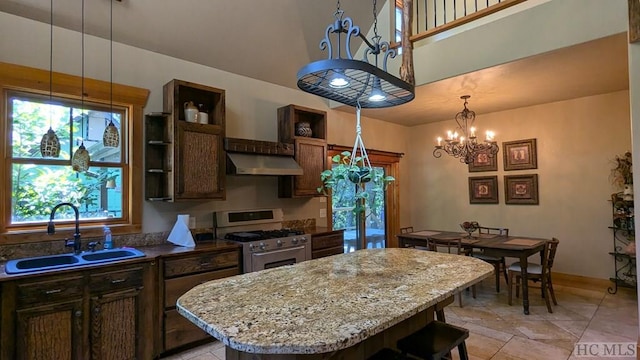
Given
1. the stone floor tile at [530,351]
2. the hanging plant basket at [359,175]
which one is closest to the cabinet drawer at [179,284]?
the hanging plant basket at [359,175]

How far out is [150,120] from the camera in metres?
3.37

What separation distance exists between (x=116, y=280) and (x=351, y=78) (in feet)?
7.57

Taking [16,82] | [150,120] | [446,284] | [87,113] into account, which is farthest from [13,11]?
[446,284]

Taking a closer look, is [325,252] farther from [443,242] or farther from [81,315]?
[81,315]

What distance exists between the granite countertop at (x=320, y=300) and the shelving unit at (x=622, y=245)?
3.36m

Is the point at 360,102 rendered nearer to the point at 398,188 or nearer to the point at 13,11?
the point at 13,11

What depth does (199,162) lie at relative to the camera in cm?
334

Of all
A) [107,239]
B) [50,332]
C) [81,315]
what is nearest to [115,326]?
[81,315]

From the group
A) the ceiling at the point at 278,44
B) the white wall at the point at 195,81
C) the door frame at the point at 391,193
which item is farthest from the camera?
the door frame at the point at 391,193

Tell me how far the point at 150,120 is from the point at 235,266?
1.68m

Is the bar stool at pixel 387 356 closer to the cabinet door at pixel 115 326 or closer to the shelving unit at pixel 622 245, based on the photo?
the cabinet door at pixel 115 326

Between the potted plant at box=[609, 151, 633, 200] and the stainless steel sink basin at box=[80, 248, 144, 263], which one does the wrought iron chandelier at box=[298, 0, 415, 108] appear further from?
the potted plant at box=[609, 151, 633, 200]

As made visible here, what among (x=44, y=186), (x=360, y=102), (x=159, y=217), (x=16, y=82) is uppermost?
(x=16, y=82)

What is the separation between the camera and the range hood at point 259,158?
3609mm
